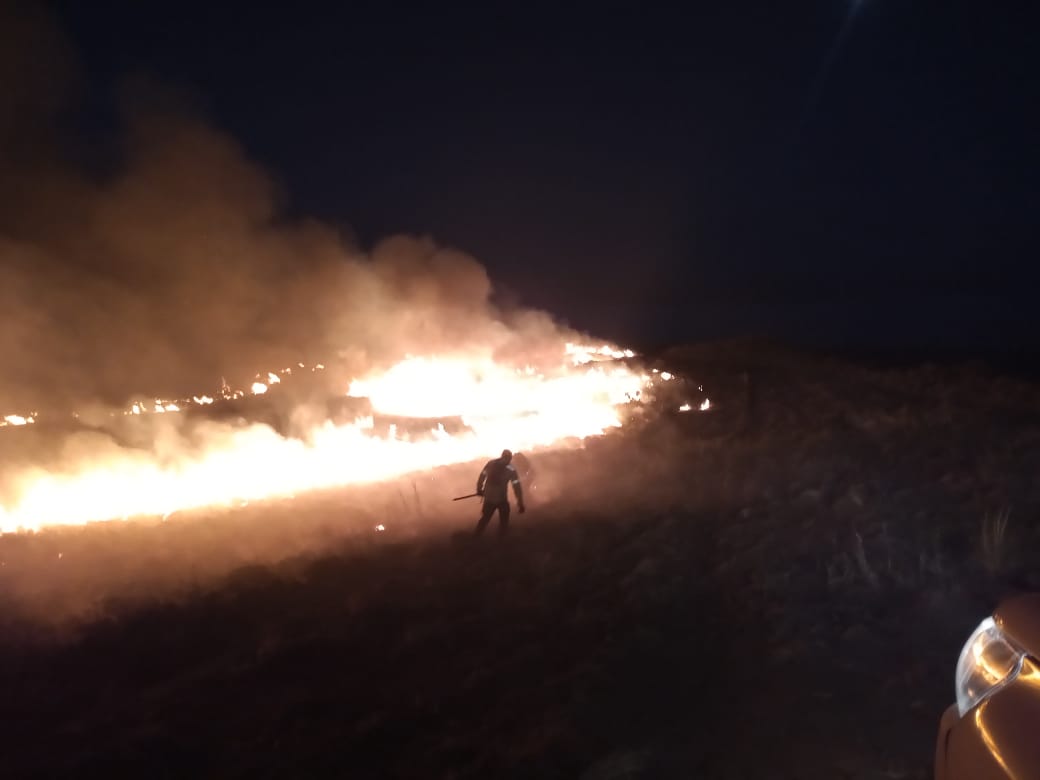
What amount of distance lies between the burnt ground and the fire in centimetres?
174

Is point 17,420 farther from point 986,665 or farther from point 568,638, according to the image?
point 986,665

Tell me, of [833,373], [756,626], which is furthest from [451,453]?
[833,373]

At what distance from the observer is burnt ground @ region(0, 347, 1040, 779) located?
5.27 meters

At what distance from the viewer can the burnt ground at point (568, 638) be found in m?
5.27

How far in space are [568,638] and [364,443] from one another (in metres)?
9.96

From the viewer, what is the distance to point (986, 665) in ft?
10.1

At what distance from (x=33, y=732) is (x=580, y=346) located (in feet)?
62.8

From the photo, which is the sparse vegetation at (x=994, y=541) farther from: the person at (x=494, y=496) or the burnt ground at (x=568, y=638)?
the person at (x=494, y=496)

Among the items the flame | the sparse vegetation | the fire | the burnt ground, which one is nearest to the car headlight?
the burnt ground

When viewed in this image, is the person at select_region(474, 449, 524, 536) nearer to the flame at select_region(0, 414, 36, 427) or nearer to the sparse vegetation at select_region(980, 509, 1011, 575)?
the sparse vegetation at select_region(980, 509, 1011, 575)

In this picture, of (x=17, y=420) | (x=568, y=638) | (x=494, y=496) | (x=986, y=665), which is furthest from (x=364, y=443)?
(x=986, y=665)

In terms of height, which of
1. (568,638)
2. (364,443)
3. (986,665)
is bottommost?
(568,638)

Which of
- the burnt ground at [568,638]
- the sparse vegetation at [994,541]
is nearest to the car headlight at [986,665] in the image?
the burnt ground at [568,638]

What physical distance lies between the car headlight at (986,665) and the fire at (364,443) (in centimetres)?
1159
